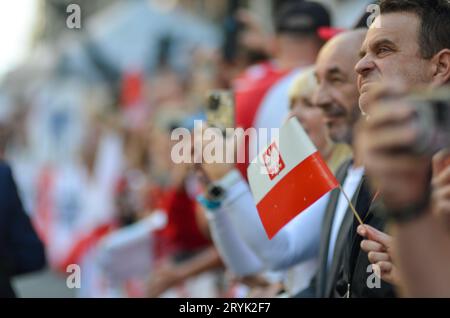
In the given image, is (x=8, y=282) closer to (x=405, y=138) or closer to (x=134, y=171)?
(x=405, y=138)

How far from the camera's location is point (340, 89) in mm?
4324

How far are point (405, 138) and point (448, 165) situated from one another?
16.5 inches

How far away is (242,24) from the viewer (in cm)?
789

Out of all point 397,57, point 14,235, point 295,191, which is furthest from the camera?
point 14,235

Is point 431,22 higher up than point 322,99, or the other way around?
point 431,22

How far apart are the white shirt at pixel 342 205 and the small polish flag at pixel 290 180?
0.56m

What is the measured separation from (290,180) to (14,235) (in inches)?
76.6

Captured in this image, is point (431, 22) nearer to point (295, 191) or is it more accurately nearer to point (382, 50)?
point (382, 50)

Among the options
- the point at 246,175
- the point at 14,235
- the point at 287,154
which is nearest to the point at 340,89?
the point at 287,154

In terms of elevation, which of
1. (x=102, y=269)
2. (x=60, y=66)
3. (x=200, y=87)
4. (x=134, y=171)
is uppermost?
(x=60, y=66)

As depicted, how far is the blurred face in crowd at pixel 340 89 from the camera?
429cm

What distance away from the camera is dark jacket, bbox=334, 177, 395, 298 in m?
3.19

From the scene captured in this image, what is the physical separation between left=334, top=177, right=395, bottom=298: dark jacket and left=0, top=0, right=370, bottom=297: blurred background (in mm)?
2577
